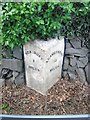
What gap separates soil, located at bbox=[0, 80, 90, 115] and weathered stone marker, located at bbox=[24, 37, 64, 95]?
5 centimetres

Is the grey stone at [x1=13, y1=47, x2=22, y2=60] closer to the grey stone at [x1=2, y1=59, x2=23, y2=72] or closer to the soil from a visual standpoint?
the grey stone at [x1=2, y1=59, x2=23, y2=72]

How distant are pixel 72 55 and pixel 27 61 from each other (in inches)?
9.5

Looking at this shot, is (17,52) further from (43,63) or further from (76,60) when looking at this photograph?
(76,60)

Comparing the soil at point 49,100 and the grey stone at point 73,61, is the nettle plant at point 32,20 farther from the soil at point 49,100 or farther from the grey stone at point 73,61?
the soil at point 49,100

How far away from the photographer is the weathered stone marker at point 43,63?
1.69 meters

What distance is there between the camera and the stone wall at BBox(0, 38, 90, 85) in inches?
68.0

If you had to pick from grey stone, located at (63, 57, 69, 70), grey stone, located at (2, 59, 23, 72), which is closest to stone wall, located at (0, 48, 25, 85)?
grey stone, located at (2, 59, 23, 72)

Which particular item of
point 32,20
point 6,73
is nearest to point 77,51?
point 32,20

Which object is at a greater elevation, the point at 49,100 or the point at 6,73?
the point at 6,73

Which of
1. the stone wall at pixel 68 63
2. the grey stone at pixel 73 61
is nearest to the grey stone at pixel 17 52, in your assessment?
the stone wall at pixel 68 63

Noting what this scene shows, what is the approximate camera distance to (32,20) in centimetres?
164

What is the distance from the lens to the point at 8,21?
1.66 metres

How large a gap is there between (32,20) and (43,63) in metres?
0.23

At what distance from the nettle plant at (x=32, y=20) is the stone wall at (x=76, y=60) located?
113 mm
